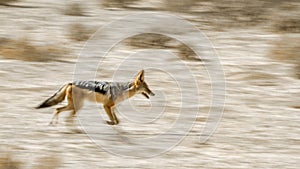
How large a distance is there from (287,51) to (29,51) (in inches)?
150

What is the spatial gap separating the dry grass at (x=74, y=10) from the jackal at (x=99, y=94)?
501 centimetres

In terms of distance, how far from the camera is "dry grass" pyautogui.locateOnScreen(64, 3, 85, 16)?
664 inches

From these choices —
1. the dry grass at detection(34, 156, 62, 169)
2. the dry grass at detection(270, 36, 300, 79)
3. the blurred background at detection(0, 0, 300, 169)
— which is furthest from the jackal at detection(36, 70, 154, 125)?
the dry grass at detection(270, 36, 300, 79)

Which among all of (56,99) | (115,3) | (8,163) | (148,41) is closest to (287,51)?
(148,41)

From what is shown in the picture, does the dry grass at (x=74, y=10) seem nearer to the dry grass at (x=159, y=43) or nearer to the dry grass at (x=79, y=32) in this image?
the dry grass at (x=79, y=32)

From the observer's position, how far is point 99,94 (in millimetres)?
11680

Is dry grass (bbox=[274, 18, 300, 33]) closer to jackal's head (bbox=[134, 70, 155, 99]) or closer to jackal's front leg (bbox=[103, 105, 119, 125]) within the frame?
jackal's head (bbox=[134, 70, 155, 99])

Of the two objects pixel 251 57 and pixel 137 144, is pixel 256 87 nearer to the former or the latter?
pixel 251 57

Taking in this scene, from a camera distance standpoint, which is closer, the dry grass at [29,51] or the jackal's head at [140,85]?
the jackal's head at [140,85]

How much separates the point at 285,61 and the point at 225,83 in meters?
1.33

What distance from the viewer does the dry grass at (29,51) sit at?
14.6 metres

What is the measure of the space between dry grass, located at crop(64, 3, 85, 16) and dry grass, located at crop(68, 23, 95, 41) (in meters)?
0.79

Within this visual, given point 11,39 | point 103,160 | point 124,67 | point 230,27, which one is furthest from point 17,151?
point 230,27

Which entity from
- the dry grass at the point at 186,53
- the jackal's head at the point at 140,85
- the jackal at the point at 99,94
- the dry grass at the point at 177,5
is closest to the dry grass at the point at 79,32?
the dry grass at the point at 186,53
